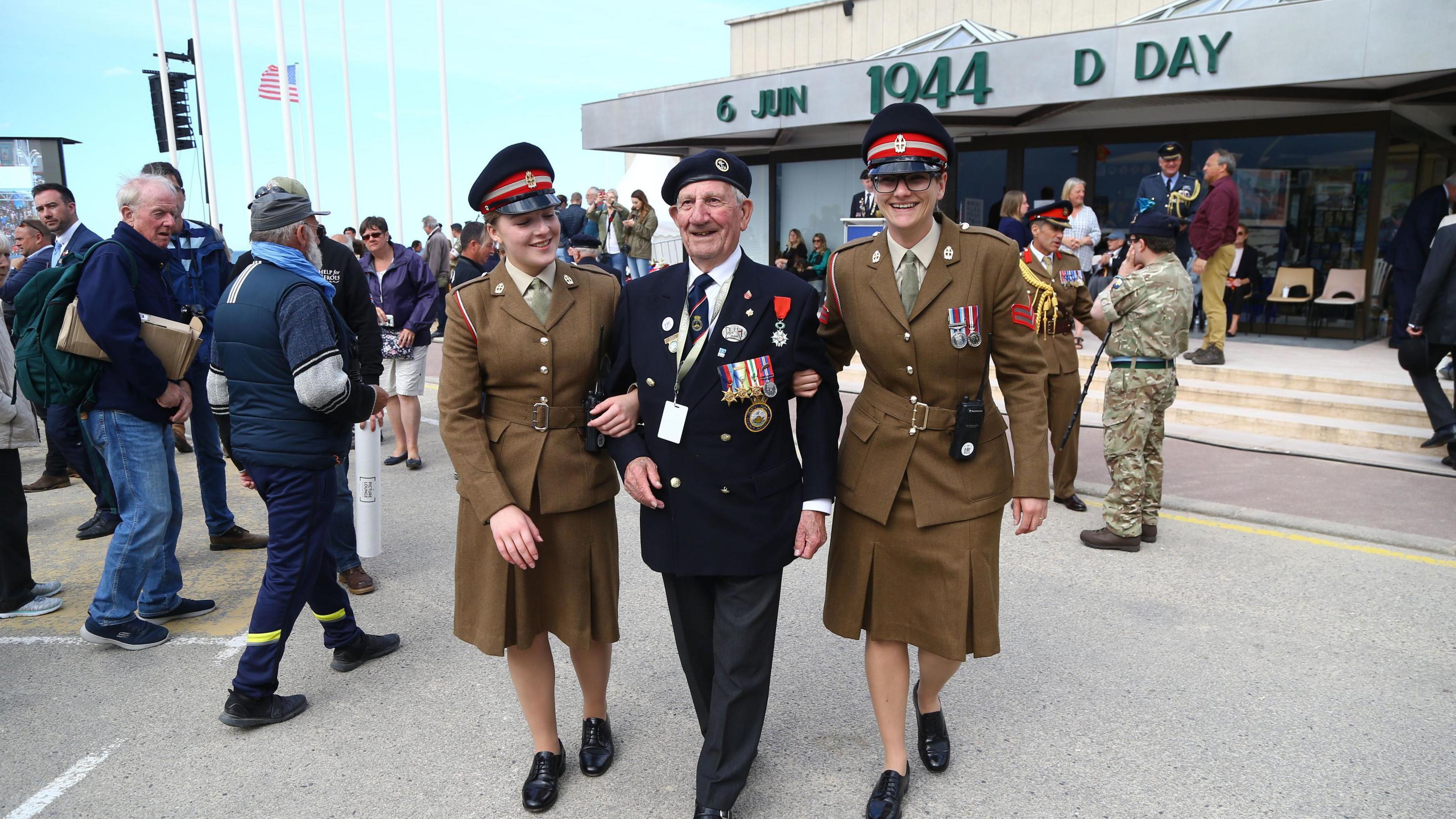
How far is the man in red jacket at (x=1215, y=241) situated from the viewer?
9.36m

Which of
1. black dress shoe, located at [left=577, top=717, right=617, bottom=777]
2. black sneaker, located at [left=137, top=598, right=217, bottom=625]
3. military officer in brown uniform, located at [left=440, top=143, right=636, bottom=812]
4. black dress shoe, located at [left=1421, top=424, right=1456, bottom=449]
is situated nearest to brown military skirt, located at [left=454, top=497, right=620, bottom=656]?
military officer in brown uniform, located at [left=440, top=143, right=636, bottom=812]

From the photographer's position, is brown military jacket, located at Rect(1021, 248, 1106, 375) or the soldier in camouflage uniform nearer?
the soldier in camouflage uniform

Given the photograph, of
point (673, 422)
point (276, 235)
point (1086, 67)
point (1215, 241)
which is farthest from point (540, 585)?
point (1086, 67)

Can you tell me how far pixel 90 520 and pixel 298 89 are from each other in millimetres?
19695

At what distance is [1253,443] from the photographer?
782 cm

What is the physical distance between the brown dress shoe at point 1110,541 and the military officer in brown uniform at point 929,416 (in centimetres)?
281

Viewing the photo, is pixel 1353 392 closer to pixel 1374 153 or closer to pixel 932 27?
pixel 1374 153

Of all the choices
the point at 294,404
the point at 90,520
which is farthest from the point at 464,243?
the point at 294,404

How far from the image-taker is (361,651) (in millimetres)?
3969

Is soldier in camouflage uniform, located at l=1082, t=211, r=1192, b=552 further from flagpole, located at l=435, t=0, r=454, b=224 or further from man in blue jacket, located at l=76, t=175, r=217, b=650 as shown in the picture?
flagpole, located at l=435, t=0, r=454, b=224

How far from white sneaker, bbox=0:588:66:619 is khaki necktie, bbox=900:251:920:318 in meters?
4.75

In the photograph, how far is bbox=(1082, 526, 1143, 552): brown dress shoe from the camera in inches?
210

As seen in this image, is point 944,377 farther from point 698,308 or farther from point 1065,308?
point 1065,308

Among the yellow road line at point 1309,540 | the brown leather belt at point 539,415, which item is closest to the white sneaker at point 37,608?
the brown leather belt at point 539,415
